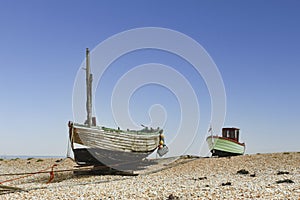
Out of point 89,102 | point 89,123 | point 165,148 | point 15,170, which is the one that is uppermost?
point 89,102

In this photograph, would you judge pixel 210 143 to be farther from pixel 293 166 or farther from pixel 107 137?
pixel 107 137

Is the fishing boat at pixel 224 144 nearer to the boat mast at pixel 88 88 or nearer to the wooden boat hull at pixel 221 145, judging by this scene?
the wooden boat hull at pixel 221 145

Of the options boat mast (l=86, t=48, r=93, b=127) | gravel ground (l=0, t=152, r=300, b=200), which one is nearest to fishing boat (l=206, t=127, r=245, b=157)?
gravel ground (l=0, t=152, r=300, b=200)

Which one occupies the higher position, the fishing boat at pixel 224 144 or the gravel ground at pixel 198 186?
the fishing boat at pixel 224 144

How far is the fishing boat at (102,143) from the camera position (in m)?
18.7

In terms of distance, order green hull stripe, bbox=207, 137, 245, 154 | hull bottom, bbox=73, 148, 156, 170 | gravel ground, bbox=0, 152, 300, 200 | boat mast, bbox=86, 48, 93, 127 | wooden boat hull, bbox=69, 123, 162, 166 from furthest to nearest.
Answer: green hull stripe, bbox=207, 137, 245, 154 < boat mast, bbox=86, 48, 93, 127 < hull bottom, bbox=73, 148, 156, 170 < wooden boat hull, bbox=69, 123, 162, 166 < gravel ground, bbox=0, 152, 300, 200

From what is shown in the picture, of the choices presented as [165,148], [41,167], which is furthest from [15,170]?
[165,148]

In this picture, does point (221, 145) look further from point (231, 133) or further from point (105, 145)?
point (105, 145)

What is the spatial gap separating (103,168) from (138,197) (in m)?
8.45

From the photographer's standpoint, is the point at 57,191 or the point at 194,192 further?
the point at 57,191

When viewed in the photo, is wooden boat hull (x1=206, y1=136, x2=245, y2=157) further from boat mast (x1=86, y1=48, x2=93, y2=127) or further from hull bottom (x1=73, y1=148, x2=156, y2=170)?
boat mast (x1=86, y1=48, x2=93, y2=127)

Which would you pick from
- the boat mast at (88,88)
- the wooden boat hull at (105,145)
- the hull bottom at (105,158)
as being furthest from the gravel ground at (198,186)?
the boat mast at (88,88)

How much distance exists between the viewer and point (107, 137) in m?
19.5

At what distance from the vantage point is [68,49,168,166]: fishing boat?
18.7 metres
